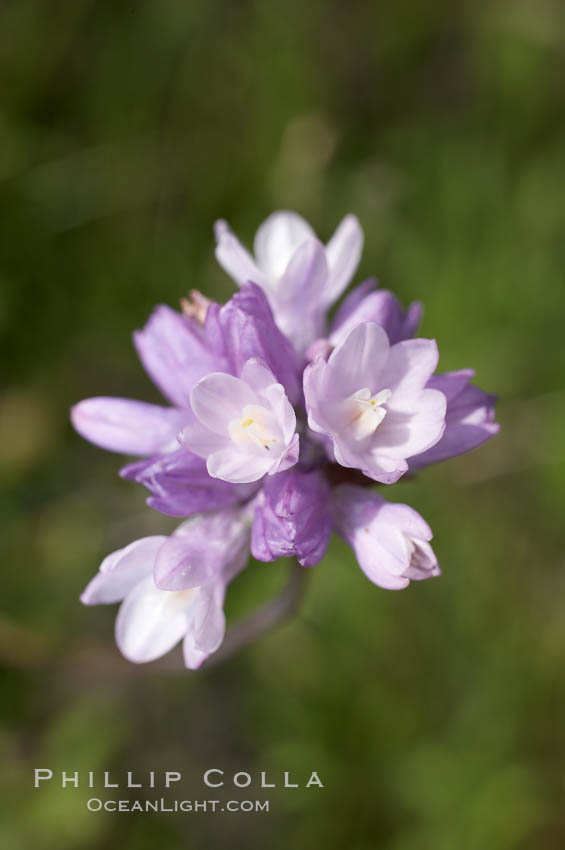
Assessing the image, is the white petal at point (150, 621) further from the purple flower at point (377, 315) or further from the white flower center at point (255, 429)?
the purple flower at point (377, 315)

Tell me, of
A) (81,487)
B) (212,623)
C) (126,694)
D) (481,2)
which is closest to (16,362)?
(81,487)

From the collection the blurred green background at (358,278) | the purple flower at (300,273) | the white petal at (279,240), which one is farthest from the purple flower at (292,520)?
the blurred green background at (358,278)

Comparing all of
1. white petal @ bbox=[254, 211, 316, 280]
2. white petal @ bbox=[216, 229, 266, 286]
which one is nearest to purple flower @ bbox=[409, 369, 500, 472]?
white petal @ bbox=[216, 229, 266, 286]

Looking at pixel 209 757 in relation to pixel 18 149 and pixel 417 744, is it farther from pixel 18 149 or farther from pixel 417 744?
pixel 18 149

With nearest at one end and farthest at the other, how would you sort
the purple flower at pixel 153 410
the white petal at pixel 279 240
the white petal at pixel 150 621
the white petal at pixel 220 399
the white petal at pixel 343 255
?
the white petal at pixel 220 399 < the white petal at pixel 150 621 < the purple flower at pixel 153 410 < the white petal at pixel 343 255 < the white petal at pixel 279 240

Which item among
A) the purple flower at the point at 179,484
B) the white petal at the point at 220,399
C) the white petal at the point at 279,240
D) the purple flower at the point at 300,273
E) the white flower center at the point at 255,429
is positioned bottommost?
the purple flower at the point at 179,484

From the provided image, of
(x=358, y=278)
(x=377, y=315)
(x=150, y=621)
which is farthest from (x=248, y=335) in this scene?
(x=358, y=278)

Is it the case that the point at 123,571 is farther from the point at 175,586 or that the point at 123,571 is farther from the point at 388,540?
the point at 388,540
